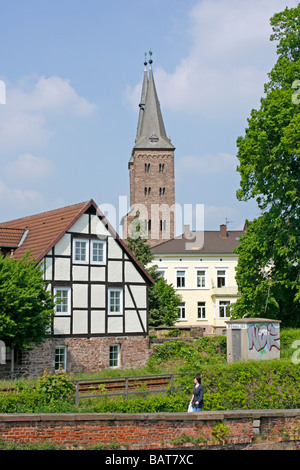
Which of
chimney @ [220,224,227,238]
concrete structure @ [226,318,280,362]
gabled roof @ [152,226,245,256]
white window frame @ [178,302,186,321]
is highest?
chimney @ [220,224,227,238]

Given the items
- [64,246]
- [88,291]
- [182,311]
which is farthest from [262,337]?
[182,311]

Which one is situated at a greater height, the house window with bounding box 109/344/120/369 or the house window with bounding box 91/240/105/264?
the house window with bounding box 91/240/105/264

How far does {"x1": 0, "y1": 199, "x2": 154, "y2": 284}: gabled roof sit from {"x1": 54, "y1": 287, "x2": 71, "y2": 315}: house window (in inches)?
74.8

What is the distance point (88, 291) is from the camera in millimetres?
28531

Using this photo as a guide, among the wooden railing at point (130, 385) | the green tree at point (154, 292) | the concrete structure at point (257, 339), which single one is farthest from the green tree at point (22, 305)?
the green tree at point (154, 292)

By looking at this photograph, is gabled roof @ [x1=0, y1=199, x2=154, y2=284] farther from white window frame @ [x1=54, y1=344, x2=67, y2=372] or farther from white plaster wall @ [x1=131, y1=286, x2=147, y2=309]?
white window frame @ [x1=54, y1=344, x2=67, y2=372]

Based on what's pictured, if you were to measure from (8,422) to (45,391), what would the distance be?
153 inches

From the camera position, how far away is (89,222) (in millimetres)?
28891

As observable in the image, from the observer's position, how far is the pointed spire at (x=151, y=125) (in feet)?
287

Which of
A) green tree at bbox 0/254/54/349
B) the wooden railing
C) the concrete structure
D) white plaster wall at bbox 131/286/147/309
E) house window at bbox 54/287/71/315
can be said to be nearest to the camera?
the wooden railing

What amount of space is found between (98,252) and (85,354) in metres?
4.81

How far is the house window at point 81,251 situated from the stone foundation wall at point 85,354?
12.0 feet

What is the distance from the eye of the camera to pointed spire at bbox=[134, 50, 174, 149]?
87.5m

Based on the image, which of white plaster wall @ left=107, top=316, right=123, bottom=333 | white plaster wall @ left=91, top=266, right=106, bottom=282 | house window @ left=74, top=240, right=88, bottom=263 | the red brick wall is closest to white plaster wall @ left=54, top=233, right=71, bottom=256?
house window @ left=74, top=240, right=88, bottom=263
